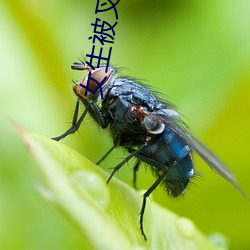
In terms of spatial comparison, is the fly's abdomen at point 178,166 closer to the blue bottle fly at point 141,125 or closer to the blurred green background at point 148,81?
the blue bottle fly at point 141,125

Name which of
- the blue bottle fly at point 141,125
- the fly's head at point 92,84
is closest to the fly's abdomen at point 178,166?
the blue bottle fly at point 141,125

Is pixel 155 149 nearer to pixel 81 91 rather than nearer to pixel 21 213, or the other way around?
pixel 81 91

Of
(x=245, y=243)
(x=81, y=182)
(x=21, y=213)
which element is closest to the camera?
(x=81, y=182)

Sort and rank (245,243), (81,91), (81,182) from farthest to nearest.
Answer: (245,243) → (81,91) → (81,182)

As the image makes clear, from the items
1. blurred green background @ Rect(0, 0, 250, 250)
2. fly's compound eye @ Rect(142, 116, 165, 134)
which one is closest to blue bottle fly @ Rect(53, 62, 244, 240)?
fly's compound eye @ Rect(142, 116, 165, 134)

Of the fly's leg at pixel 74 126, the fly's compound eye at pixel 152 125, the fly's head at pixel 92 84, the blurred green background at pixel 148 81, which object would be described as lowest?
the blurred green background at pixel 148 81

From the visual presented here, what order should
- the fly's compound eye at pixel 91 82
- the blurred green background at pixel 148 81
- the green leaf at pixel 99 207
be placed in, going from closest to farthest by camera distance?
the green leaf at pixel 99 207 → the fly's compound eye at pixel 91 82 → the blurred green background at pixel 148 81

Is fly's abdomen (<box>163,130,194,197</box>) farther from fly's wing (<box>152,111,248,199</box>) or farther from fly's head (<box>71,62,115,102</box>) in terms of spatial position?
fly's head (<box>71,62,115,102</box>)

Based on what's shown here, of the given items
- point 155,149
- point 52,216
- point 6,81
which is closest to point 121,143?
point 155,149
